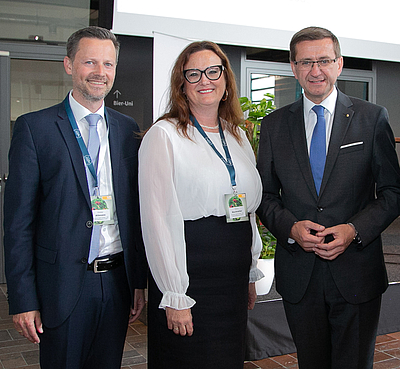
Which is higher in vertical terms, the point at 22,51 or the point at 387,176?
the point at 22,51

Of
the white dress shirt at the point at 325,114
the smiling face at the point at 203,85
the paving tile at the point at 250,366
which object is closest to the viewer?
the smiling face at the point at 203,85

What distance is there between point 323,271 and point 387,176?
1.52 ft

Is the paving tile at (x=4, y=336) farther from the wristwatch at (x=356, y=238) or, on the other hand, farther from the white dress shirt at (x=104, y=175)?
the wristwatch at (x=356, y=238)

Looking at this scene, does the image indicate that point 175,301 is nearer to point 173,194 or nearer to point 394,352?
point 173,194

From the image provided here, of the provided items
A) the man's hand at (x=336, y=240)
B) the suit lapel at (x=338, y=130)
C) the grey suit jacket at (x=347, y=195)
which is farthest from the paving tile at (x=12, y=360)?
the suit lapel at (x=338, y=130)

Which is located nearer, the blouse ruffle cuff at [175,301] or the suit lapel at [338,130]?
the blouse ruffle cuff at [175,301]

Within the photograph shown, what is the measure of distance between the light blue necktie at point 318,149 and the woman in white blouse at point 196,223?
0.82 feet

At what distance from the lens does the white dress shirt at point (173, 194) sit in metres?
1.70

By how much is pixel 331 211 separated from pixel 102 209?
2.96 ft

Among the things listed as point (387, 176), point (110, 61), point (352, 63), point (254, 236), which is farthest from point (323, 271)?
point (352, 63)

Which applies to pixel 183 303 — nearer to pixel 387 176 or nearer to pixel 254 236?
pixel 254 236

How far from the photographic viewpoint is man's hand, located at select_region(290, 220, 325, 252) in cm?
181

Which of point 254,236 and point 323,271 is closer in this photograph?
point 323,271

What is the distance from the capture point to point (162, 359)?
5.95 feet
